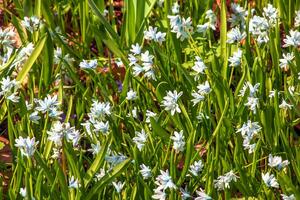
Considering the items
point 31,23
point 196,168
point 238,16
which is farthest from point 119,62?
point 196,168

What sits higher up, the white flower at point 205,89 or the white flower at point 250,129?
the white flower at point 205,89

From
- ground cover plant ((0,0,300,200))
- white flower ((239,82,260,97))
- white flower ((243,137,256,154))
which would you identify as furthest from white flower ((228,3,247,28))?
white flower ((243,137,256,154))

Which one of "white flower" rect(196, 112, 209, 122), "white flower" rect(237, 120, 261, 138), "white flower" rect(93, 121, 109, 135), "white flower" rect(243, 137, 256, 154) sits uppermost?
"white flower" rect(93, 121, 109, 135)

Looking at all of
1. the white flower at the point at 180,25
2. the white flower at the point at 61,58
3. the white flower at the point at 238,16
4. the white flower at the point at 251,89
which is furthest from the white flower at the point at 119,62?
the white flower at the point at 251,89

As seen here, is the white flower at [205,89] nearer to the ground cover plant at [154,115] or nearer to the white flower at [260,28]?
the ground cover plant at [154,115]

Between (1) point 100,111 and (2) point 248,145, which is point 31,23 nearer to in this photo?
(1) point 100,111

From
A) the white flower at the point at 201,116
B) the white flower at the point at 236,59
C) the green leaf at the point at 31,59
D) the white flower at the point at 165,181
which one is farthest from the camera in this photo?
the green leaf at the point at 31,59

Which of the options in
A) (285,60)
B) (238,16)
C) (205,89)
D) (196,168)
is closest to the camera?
(196,168)

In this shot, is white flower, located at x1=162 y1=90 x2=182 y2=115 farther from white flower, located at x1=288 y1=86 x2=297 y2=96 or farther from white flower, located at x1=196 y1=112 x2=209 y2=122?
white flower, located at x1=288 y1=86 x2=297 y2=96

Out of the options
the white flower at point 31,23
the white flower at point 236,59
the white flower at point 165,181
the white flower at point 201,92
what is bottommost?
the white flower at point 165,181
